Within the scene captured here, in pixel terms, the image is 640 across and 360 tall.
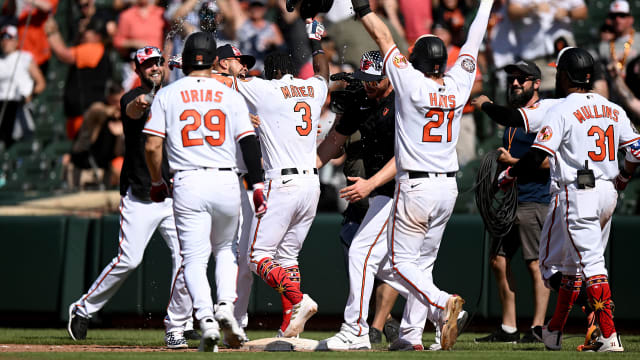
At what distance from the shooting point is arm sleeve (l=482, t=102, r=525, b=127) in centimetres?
710

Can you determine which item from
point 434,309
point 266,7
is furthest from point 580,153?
point 266,7

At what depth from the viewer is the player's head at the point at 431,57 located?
21.1 feet

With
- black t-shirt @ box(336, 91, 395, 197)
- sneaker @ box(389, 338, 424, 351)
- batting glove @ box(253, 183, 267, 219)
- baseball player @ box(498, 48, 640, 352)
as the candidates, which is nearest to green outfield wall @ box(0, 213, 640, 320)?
black t-shirt @ box(336, 91, 395, 197)

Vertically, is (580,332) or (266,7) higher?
(266,7)

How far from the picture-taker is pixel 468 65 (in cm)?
659

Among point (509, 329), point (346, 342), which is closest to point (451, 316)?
point (346, 342)

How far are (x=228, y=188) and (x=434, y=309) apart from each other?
1564 millimetres

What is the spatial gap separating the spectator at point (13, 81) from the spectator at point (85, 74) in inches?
17.2

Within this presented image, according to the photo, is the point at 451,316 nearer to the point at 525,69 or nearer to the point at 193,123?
the point at 193,123

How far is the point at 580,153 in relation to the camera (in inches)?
262

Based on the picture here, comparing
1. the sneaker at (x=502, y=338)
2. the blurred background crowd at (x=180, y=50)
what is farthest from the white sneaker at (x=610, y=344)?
the blurred background crowd at (x=180, y=50)

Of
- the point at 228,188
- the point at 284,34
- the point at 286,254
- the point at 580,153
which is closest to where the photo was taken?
the point at 228,188

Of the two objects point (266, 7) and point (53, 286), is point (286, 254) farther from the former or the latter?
point (266, 7)

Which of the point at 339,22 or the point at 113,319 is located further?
the point at 339,22
